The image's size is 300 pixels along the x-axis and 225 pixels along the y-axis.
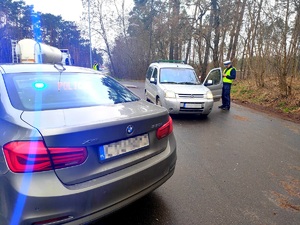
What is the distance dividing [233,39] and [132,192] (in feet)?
59.1

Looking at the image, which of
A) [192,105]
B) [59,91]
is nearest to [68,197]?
[59,91]

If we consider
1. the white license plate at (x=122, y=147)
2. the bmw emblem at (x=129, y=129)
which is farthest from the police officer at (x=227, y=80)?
the bmw emblem at (x=129, y=129)

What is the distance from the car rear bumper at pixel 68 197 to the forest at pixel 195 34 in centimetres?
823

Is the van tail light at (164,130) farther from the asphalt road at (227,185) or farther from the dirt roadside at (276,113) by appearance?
the dirt roadside at (276,113)

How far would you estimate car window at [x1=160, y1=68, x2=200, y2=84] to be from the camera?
294 inches

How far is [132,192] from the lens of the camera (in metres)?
2.05

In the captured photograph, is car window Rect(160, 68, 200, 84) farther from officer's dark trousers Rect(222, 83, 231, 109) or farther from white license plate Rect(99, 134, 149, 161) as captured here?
white license plate Rect(99, 134, 149, 161)

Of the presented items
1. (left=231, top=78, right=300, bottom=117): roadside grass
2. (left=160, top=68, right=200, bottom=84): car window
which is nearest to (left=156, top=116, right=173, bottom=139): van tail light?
(left=160, top=68, right=200, bottom=84): car window

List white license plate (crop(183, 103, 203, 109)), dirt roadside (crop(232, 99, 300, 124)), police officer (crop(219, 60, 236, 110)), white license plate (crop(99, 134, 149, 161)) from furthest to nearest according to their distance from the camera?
1. police officer (crop(219, 60, 236, 110))
2. dirt roadside (crop(232, 99, 300, 124))
3. white license plate (crop(183, 103, 203, 109))
4. white license plate (crop(99, 134, 149, 161))

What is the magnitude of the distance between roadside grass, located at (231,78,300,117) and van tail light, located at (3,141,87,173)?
830 cm

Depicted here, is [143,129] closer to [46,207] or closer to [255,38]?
[46,207]

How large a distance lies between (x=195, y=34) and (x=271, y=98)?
30.0 ft

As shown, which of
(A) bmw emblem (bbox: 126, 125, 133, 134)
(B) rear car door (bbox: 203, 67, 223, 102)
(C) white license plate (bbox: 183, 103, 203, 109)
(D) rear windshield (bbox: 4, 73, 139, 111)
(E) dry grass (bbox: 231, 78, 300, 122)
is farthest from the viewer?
(E) dry grass (bbox: 231, 78, 300, 122)

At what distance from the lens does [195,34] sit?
17.0 m
